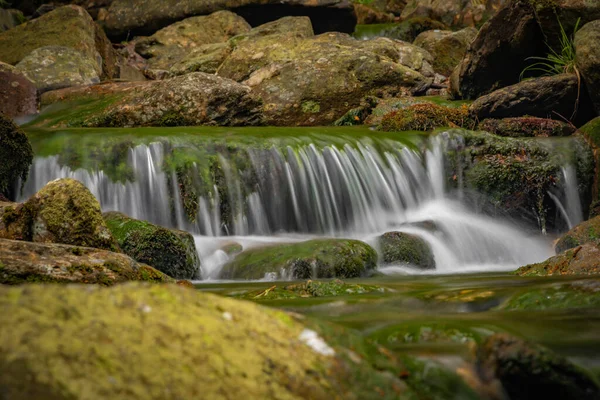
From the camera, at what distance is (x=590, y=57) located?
39.8 feet

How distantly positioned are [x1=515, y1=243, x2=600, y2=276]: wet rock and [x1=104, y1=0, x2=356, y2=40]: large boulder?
18.7m

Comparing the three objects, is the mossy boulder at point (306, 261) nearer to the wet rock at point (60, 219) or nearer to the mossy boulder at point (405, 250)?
the mossy boulder at point (405, 250)

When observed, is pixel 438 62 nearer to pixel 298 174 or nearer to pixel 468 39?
pixel 468 39

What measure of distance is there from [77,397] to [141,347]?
258 mm

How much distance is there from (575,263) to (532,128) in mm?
6662

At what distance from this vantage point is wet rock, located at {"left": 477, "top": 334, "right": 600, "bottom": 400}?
227cm

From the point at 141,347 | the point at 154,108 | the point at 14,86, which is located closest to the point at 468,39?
the point at 154,108

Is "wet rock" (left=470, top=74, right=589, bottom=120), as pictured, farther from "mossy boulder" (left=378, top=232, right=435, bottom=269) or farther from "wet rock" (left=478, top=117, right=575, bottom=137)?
"mossy boulder" (left=378, top=232, right=435, bottom=269)

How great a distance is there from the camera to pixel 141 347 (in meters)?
1.86

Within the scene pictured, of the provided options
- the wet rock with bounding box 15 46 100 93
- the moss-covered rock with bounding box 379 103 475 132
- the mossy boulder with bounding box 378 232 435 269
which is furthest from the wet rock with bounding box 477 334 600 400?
the wet rock with bounding box 15 46 100 93

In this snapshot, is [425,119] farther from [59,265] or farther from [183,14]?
[183,14]

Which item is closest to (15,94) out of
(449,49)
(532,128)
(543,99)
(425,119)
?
(425,119)

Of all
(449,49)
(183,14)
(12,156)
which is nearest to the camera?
(12,156)

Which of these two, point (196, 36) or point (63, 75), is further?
point (196, 36)
